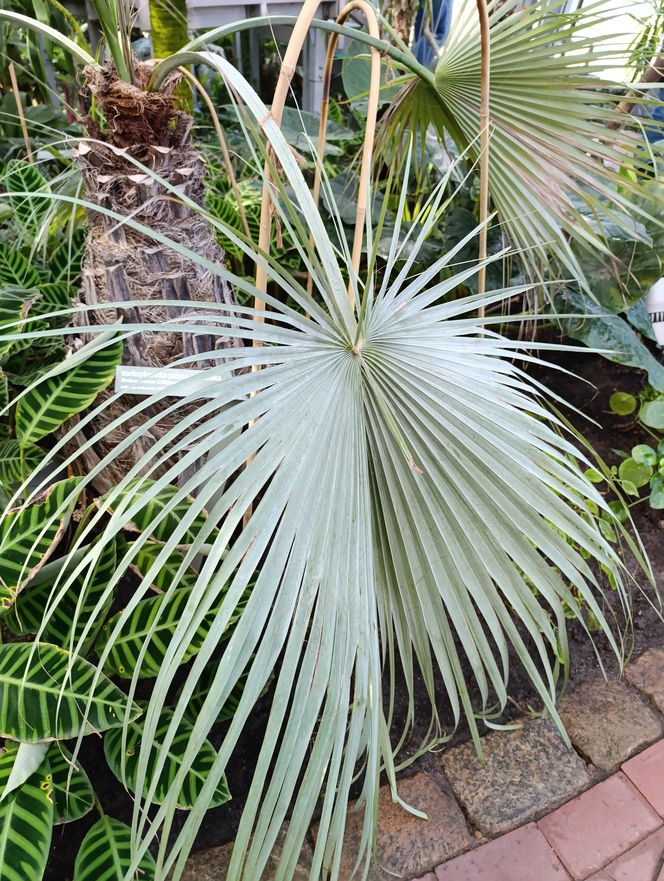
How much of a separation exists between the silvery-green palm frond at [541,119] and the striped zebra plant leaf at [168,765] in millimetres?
1011

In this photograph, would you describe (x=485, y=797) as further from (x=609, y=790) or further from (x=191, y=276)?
(x=191, y=276)

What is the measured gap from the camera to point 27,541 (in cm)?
94

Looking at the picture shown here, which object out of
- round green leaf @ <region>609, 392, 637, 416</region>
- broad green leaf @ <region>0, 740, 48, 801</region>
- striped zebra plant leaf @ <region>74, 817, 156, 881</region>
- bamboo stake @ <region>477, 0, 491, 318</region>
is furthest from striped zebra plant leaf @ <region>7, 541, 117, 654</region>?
round green leaf @ <region>609, 392, 637, 416</region>

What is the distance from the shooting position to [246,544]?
59 centimetres

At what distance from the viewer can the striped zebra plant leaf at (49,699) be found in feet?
2.56

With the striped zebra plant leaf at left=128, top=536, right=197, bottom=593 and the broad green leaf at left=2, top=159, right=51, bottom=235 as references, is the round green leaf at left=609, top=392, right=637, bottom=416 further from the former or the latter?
the broad green leaf at left=2, top=159, right=51, bottom=235

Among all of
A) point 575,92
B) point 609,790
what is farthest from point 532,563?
point 575,92

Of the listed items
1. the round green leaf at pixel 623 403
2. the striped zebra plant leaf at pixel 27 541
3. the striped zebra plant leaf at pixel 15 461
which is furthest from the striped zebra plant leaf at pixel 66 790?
the round green leaf at pixel 623 403

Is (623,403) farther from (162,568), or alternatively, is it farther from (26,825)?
(26,825)

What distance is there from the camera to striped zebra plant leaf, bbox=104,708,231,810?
2.65 ft

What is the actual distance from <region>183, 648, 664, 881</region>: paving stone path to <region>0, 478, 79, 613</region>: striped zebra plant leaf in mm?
546

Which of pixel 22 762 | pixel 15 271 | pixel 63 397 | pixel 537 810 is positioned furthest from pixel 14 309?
pixel 537 810

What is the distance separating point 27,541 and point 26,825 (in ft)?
1.25

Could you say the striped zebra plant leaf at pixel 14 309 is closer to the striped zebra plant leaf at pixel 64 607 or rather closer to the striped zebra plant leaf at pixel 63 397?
the striped zebra plant leaf at pixel 63 397
